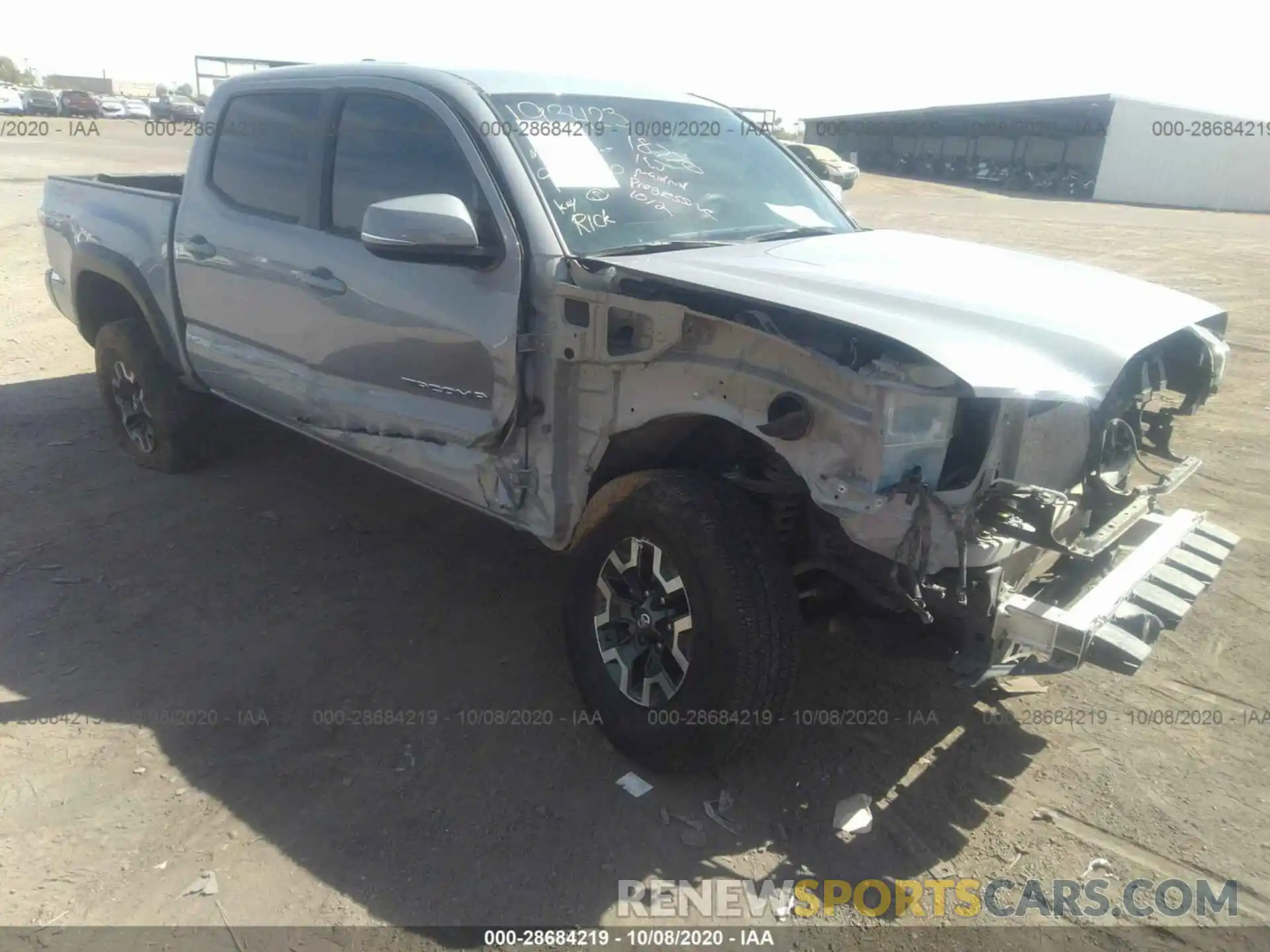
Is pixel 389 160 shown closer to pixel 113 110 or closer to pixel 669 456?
pixel 669 456

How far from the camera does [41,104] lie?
151ft

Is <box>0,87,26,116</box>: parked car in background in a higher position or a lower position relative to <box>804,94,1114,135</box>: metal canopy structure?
lower

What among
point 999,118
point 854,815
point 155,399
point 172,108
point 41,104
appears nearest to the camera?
point 854,815

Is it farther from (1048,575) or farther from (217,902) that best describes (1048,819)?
(217,902)

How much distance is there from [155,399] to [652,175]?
3.11 metres

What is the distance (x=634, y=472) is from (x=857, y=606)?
2.66ft

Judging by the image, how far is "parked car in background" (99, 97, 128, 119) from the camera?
49.6 metres

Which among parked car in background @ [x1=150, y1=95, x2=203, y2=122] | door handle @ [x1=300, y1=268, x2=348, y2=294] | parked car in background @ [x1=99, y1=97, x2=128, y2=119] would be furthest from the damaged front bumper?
parked car in background @ [x1=99, y1=97, x2=128, y2=119]

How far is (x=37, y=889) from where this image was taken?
2.57 m

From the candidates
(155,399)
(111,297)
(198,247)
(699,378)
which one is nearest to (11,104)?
(111,297)

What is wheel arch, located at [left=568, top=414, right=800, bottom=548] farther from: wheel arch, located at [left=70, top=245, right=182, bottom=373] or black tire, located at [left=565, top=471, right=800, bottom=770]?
wheel arch, located at [left=70, top=245, right=182, bottom=373]

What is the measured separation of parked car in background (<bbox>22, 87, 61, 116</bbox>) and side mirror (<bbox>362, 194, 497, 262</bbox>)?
175ft

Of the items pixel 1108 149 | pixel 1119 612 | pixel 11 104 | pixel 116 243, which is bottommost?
pixel 11 104

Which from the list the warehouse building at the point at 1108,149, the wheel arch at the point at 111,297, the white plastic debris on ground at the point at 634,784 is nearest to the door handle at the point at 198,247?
the wheel arch at the point at 111,297
